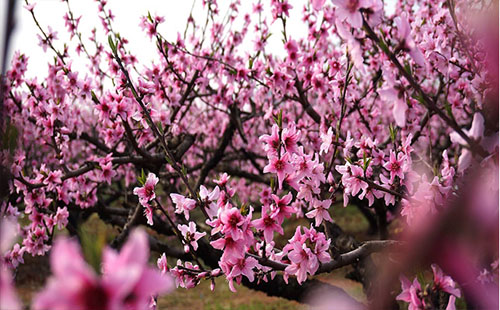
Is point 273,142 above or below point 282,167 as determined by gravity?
above

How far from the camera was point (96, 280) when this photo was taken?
0.57 m

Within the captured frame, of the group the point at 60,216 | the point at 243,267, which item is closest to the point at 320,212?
the point at 243,267

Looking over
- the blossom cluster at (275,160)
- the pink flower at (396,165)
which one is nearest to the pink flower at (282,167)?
the blossom cluster at (275,160)

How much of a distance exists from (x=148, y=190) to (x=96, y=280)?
72.0 inches

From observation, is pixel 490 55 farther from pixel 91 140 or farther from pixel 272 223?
pixel 91 140

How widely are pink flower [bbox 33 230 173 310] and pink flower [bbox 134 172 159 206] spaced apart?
177 centimetres

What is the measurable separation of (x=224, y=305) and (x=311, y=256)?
6.43 metres

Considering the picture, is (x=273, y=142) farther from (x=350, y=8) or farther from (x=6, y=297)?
(x=6, y=297)

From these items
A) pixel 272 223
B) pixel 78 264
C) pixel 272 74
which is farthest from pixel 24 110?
pixel 78 264

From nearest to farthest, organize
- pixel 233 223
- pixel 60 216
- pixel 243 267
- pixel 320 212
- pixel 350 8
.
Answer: pixel 350 8
pixel 233 223
pixel 243 267
pixel 320 212
pixel 60 216

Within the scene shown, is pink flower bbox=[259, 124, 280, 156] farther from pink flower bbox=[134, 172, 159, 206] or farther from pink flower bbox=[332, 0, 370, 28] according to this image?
pink flower bbox=[332, 0, 370, 28]

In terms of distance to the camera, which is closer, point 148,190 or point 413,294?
point 413,294

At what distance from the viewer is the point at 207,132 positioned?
367 inches

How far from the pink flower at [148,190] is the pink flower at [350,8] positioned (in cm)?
149
